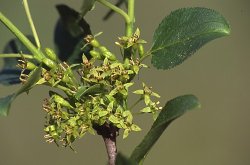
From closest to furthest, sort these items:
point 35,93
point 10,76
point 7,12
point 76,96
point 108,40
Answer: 1. point 76,96
2. point 10,76
3. point 7,12
4. point 108,40
5. point 35,93

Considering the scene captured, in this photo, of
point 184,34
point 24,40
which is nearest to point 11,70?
point 24,40

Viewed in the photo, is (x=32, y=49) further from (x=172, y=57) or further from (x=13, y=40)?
(x=13, y=40)

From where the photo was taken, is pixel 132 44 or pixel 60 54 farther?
pixel 60 54

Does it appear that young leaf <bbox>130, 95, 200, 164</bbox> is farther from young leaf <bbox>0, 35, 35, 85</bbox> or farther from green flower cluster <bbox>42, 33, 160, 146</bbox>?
young leaf <bbox>0, 35, 35, 85</bbox>

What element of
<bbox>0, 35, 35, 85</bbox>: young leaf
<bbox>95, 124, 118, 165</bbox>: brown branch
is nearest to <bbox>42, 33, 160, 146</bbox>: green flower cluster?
<bbox>95, 124, 118, 165</bbox>: brown branch

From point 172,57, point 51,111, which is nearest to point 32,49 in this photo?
point 51,111

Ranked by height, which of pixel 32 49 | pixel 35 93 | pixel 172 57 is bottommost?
pixel 35 93

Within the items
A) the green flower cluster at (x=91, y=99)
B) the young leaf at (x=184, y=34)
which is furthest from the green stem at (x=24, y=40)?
the young leaf at (x=184, y=34)

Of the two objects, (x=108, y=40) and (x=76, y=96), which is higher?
(x=76, y=96)
